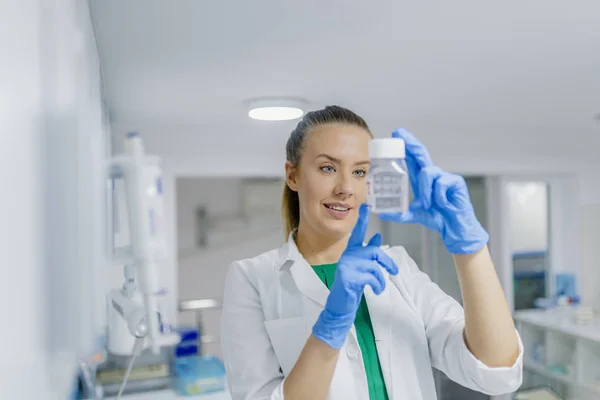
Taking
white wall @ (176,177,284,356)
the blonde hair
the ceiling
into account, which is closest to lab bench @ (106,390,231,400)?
the ceiling

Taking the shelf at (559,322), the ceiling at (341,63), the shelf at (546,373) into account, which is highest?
the ceiling at (341,63)

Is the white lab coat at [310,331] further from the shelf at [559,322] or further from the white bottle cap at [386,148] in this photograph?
the shelf at [559,322]

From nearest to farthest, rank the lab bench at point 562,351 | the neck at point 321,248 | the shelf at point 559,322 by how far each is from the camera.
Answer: the neck at point 321,248 → the shelf at point 559,322 → the lab bench at point 562,351

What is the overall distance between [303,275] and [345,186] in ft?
0.68

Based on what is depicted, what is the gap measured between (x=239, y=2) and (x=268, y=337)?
2.01ft

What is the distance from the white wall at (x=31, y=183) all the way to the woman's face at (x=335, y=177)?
430 mm

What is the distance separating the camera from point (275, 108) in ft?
5.98

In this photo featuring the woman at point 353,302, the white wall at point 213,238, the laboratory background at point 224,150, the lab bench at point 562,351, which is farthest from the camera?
the white wall at point 213,238

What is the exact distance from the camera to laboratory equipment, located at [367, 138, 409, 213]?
699 millimetres

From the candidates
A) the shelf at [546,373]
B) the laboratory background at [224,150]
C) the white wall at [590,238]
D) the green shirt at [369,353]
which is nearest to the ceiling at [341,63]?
the laboratory background at [224,150]

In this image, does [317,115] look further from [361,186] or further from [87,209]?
[87,209]

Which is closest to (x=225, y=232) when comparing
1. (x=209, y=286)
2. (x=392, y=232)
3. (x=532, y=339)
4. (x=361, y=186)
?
(x=209, y=286)

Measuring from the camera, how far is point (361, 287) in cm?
80

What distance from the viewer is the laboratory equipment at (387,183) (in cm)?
70
